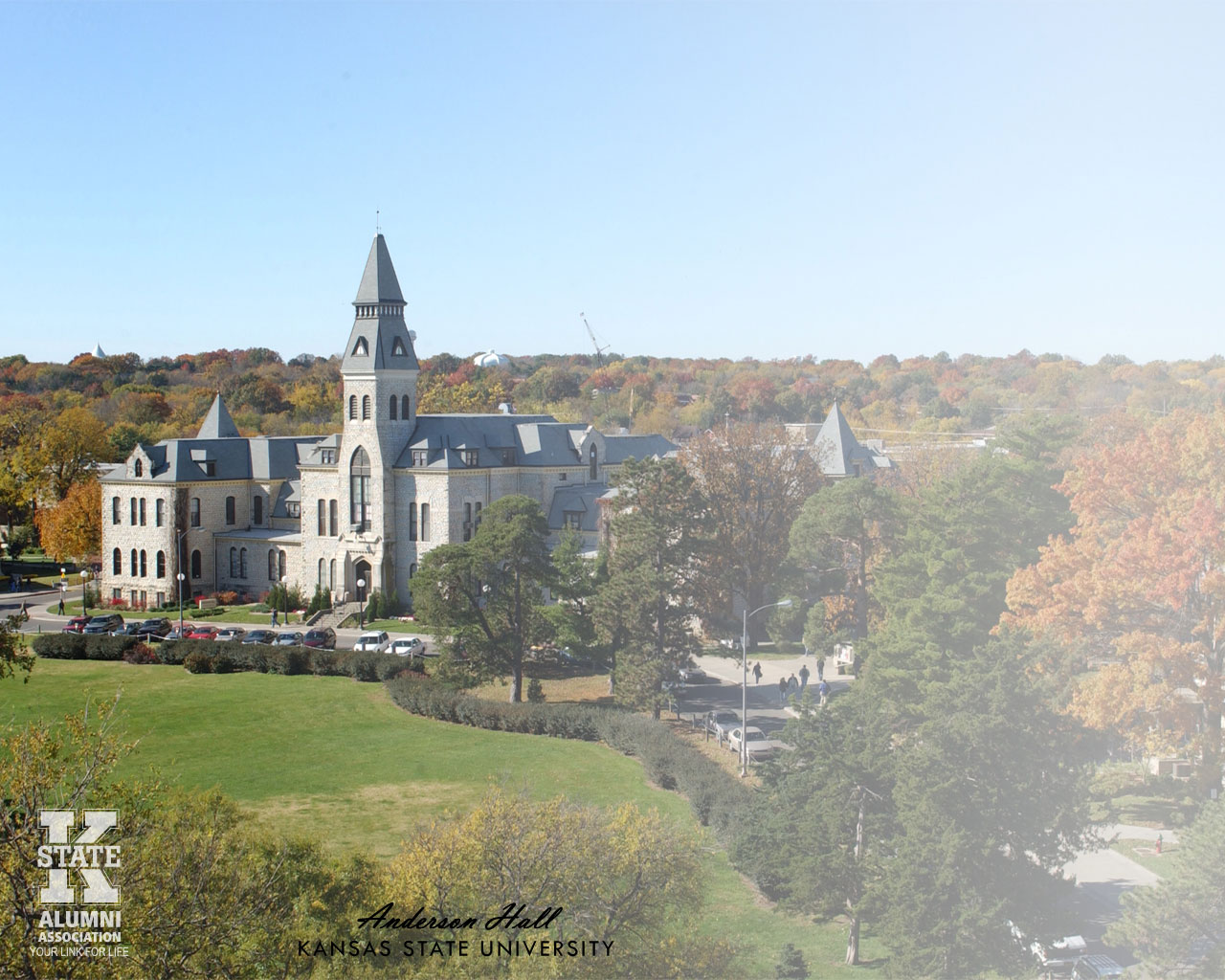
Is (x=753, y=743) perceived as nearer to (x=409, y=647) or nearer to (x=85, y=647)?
(x=409, y=647)

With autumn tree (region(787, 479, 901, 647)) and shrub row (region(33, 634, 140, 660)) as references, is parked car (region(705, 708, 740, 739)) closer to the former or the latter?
autumn tree (region(787, 479, 901, 647))

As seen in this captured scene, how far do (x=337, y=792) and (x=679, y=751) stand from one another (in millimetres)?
11272

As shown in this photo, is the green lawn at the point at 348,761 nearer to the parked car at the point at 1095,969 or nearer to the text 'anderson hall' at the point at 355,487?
the parked car at the point at 1095,969

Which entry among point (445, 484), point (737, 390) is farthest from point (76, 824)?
point (737, 390)

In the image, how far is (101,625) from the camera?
62.8 metres

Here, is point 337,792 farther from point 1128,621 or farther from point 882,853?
point 1128,621

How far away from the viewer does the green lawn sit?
31.6 metres

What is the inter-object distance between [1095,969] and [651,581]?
23313 mm

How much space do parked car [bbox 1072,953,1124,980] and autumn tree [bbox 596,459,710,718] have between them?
20727mm

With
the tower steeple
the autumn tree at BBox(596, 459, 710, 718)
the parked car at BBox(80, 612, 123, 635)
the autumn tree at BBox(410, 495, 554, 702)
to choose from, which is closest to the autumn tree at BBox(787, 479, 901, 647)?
the autumn tree at BBox(596, 459, 710, 718)

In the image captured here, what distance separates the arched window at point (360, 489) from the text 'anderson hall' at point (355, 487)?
0.08 metres

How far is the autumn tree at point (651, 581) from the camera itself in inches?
1790

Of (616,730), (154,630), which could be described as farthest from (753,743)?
(154,630)

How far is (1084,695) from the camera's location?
3266 centimetres
